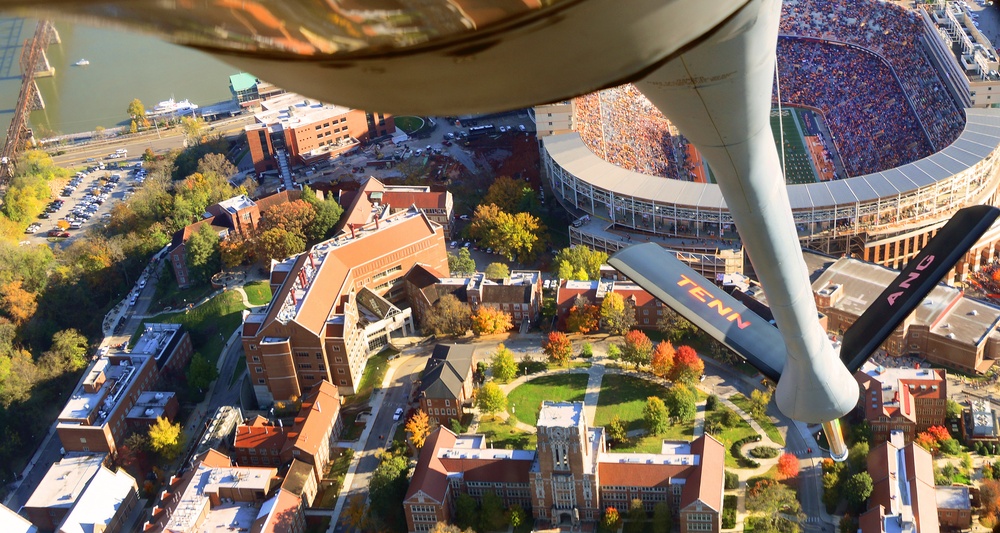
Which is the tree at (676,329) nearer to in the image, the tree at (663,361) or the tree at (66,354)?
the tree at (663,361)

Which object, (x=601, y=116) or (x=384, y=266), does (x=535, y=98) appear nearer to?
(x=384, y=266)

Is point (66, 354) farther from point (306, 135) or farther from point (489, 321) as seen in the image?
point (306, 135)

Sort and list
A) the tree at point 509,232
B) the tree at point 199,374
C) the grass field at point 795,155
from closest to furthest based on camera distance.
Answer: the tree at point 199,374
the tree at point 509,232
the grass field at point 795,155

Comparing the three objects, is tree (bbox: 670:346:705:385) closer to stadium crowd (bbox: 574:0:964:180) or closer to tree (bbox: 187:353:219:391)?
stadium crowd (bbox: 574:0:964:180)

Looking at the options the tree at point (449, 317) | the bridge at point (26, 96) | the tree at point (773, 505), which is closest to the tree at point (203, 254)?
the tree at point (449, 317)

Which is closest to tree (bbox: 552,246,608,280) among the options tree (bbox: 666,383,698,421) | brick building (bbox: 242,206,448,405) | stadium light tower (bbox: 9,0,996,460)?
brick building (bbox: 242,206,448,405)
